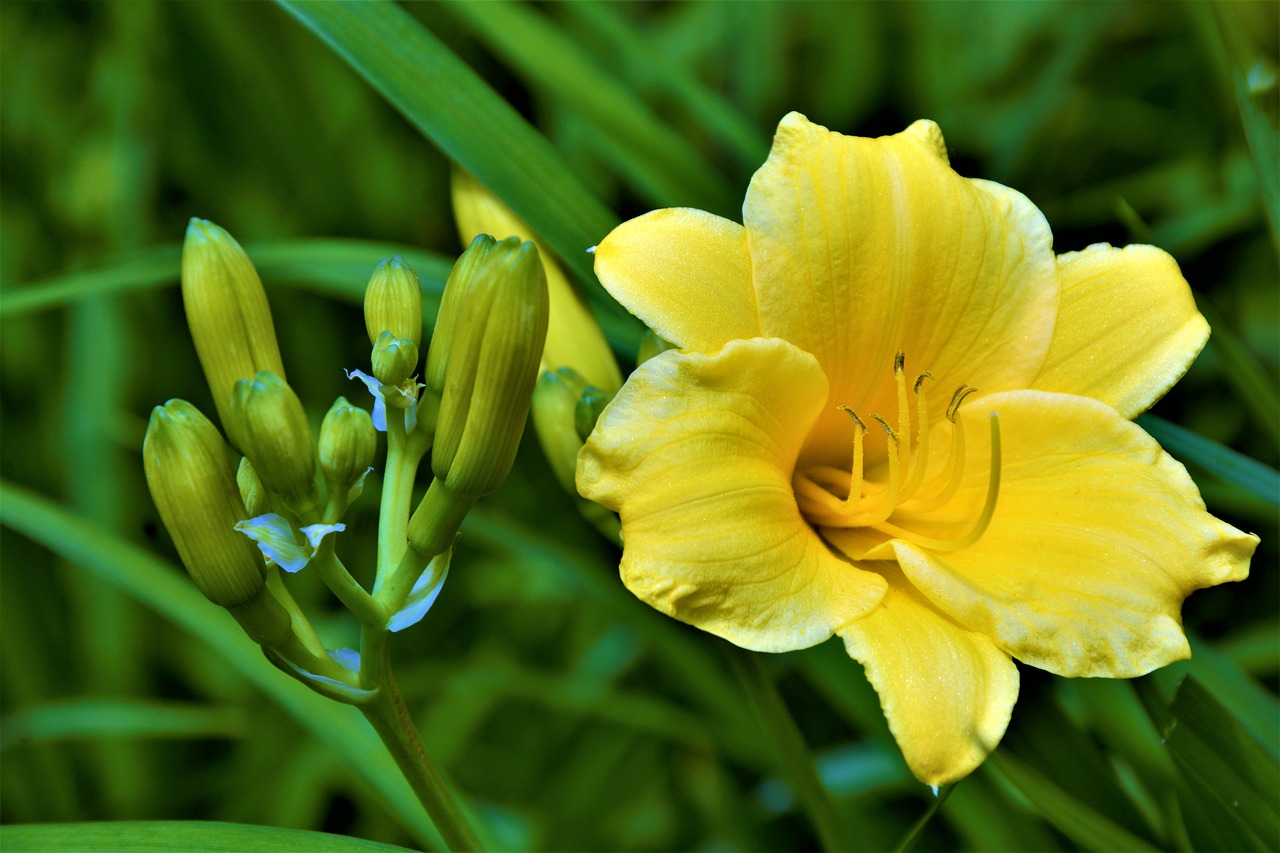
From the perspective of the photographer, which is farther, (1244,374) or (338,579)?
→ (1244,374)

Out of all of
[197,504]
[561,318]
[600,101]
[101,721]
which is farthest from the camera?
[101,721]

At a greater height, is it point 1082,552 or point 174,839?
point 174,839

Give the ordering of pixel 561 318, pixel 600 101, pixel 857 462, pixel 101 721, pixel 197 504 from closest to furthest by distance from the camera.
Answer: pixel 197 504 → pixel 857 462 → pixel 561 318 → pixel 600 101 → pixel 101 721

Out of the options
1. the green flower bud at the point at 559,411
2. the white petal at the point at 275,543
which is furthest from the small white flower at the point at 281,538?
the green flower bud at the point at 559,411

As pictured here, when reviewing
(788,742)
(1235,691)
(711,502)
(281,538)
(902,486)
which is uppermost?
(281,538)

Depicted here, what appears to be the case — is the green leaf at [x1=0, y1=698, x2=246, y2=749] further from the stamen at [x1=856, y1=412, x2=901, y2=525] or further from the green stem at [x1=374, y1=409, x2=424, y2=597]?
the stamen at [x1=856, y1=412, x2=901, y2=525]

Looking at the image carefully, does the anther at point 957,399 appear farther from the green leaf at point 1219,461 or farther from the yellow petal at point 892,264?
the green leaf at point 1219,461

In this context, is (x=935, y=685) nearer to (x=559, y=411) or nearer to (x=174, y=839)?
(x=559, y=411)

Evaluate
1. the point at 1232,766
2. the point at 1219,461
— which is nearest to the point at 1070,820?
the point at 1232,766
